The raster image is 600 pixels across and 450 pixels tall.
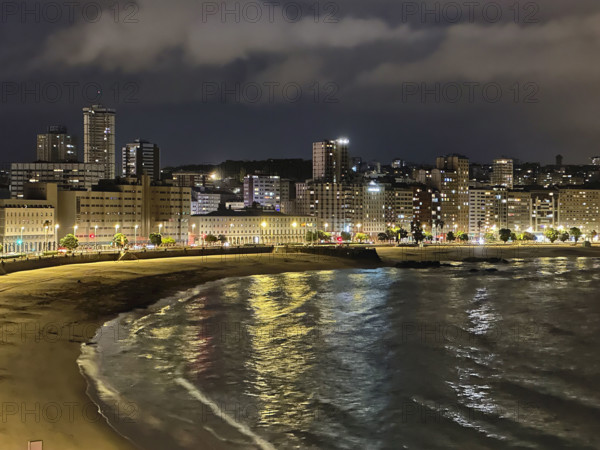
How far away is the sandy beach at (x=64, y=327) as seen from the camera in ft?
53.3

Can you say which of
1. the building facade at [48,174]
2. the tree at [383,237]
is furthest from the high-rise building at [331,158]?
the building facade at [48,174]

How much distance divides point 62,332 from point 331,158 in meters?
171

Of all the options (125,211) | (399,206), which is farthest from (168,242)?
(399,206)

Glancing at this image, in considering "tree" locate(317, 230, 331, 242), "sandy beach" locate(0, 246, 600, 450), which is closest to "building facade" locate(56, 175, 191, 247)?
"tree" locate(317, 230, 331, 242)

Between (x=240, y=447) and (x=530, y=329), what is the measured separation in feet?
80.5

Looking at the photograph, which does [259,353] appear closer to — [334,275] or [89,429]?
[89,429]

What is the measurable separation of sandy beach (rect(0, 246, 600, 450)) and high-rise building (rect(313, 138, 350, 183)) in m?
123

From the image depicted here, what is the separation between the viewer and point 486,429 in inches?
730

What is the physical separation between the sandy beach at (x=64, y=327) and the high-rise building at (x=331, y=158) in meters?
123

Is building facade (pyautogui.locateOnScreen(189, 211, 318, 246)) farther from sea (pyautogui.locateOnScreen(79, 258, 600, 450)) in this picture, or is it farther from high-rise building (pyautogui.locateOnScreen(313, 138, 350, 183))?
sea (pyautogui.locateOnScreen(79, 258, 600, 450))

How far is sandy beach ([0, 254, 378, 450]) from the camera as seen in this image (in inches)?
637

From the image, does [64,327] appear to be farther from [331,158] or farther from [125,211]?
[331,158]

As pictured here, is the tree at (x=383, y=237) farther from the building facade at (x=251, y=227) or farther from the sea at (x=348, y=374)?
the sea at (x=348, y=374)

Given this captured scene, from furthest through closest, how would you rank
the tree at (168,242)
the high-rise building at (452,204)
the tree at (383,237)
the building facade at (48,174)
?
the high-rise building at (452,204)
the building facade at (48,174)
the tree at (383,237)
the tree at (168,242)
